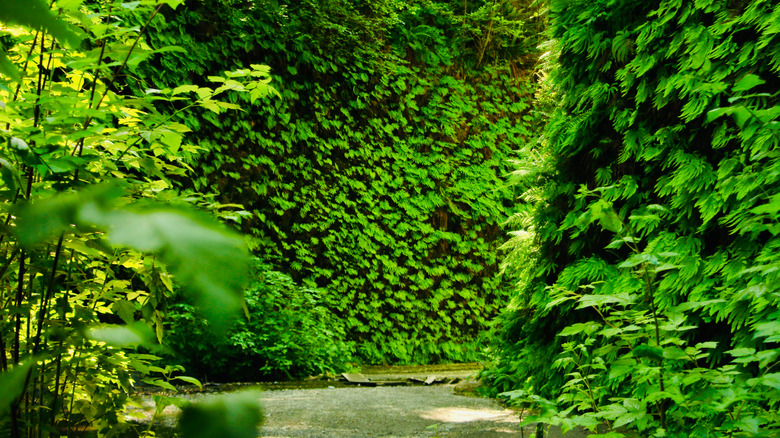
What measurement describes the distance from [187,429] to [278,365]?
17.4 ft

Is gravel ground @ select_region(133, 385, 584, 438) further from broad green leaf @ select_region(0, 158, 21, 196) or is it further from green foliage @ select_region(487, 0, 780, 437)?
broad green leaf @ select_region(0, 158, 21, 196)

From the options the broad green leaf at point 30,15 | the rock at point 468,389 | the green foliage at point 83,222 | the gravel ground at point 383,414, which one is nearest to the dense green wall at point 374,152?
the gravel ground at point 383,414

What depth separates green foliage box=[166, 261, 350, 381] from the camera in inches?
194

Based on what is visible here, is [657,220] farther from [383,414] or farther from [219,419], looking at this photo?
[383,414]

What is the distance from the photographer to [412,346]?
24.6ft

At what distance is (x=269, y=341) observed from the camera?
17.6 ft

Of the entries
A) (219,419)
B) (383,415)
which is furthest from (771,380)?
(383,415)

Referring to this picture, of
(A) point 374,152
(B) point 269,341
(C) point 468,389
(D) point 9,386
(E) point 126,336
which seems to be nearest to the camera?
(D) point 9,386

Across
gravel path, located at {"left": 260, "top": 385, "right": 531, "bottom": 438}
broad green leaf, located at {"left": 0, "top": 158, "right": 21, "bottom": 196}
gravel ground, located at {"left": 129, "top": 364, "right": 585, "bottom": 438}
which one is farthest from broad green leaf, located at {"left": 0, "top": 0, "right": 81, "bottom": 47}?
gravel path, located at {"left": 260, "top": 385, "right": 531, "bottom": 438}

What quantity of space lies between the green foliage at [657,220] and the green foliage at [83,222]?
114 centimetres

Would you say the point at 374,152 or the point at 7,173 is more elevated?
the point at 374,152

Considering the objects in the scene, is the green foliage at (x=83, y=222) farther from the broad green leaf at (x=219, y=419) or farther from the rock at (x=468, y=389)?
the rock at (x=468, y=389)

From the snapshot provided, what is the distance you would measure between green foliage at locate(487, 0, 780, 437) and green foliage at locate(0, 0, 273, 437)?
1138mm

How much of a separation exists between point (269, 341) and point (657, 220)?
4.54 meters
